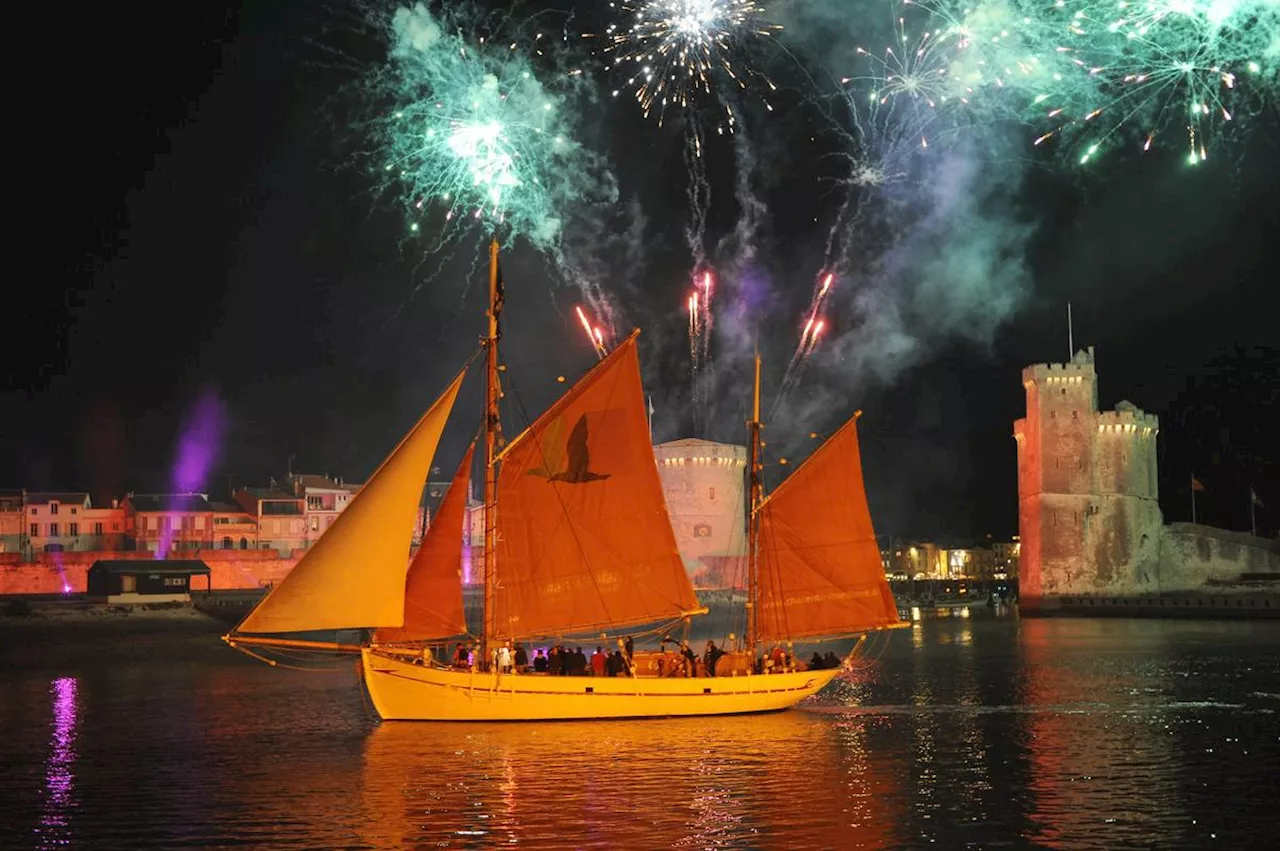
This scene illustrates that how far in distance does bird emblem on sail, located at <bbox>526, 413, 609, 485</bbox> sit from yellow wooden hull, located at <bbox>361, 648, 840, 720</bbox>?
4336mm

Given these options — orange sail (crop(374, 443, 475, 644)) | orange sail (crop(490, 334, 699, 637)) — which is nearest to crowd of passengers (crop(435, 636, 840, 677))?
orange sail (crop(490, 334, 699, 637))

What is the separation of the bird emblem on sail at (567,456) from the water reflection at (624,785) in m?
5.37

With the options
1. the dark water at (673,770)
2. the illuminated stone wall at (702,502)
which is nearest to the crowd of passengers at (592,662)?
the dark water at (673,770)

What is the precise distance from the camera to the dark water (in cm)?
2095

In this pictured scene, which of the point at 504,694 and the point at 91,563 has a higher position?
the point at 91,563

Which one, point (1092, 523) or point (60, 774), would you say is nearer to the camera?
point (60, 774)

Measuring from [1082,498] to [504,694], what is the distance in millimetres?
61016

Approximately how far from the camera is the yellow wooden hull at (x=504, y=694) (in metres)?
31.7

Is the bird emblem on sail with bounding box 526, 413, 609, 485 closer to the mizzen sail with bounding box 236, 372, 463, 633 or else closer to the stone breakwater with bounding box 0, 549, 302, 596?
the mizzen sail with bounding box 236, 372, 463, 633

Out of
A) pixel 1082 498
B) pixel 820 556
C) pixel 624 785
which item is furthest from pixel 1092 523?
pixel 624 785

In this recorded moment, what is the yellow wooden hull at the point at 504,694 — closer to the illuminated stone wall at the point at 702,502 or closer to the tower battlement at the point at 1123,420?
the tower battlement at the point at 1123,420

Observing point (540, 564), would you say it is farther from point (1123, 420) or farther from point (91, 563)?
point (91, 563)

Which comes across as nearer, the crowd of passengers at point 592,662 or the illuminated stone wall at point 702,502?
the crowd of passengers at point 592,662

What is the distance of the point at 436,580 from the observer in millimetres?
31703
